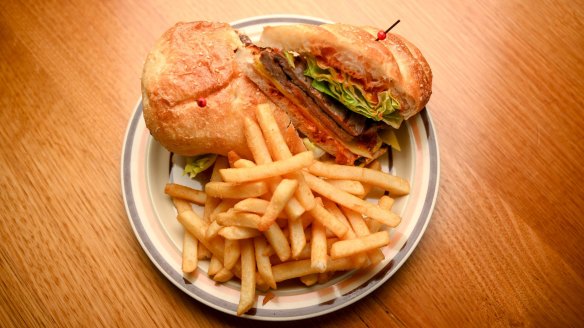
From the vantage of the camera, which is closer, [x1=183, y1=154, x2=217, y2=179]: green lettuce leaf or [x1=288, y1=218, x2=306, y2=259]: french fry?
[x1=288, y1=218, x2=306, y2=259]: french fry

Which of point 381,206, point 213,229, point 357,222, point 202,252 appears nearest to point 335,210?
point 357,222

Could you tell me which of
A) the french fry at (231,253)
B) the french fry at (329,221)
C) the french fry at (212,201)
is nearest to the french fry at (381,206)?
the french fry at (329,221)

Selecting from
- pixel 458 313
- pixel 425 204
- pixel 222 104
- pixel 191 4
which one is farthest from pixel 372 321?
pixel 191 4

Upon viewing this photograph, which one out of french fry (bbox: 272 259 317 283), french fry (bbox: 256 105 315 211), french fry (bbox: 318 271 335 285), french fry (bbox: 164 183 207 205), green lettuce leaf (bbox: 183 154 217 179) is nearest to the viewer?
french fry (bbox: 256 105 315 211)

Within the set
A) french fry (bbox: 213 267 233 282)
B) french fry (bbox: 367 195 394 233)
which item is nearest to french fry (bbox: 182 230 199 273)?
french fry (bbox: 213 267 233 282)

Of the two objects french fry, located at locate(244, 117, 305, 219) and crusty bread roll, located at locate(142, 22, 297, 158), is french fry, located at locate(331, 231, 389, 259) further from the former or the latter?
crusty bread roll, located at locate(142, 22, 297, 158)

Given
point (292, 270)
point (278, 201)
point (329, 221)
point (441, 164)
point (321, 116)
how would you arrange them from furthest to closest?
point (441, 164), point (321, 116), point (292, 270), point (329, 221), point (278, 201)

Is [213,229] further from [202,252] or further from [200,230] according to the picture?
[202,252]
